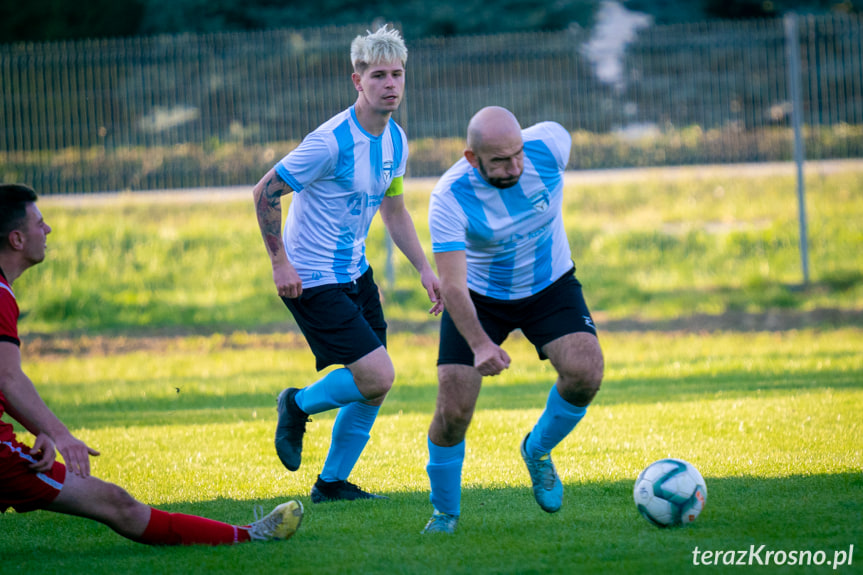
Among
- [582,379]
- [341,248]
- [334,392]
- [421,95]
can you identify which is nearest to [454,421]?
[582,379]

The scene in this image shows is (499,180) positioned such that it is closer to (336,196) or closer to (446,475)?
(336,196)

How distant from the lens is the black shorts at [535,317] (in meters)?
4.75

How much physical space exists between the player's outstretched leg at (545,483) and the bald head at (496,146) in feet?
4.59

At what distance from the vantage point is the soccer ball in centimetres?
450

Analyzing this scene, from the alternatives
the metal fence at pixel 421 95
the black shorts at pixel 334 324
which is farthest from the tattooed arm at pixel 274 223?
the metal fence at pixel 421 95

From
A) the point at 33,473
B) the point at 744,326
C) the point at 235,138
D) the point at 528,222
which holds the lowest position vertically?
the point at 744,326

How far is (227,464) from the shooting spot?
253 inches

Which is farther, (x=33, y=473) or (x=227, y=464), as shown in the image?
(x=227, y=464)

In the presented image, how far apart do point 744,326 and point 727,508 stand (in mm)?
8268

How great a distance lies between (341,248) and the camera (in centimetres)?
538

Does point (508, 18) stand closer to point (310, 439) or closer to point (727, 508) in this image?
point (310, 439)

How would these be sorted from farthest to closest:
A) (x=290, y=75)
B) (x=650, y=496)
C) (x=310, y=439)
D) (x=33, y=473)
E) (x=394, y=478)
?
(x=290, y=75), (x=310, y=439), (x=394, y=478), (x=650, y=496), (x=33, y=473)

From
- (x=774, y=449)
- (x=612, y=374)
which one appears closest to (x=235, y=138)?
(x=612, y=374)

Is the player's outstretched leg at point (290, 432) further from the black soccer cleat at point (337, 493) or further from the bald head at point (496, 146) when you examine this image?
the bald head at point (496, 146)
